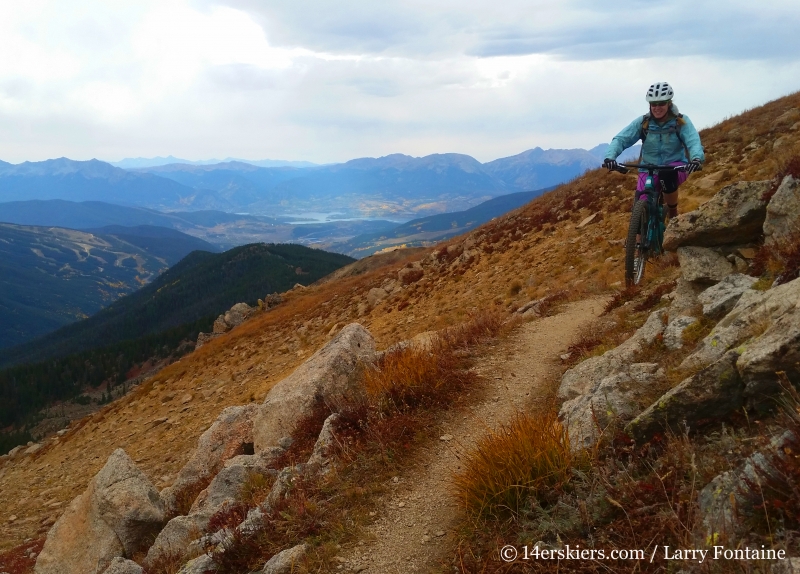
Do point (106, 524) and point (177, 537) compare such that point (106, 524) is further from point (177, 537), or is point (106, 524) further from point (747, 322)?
point (747, 322)

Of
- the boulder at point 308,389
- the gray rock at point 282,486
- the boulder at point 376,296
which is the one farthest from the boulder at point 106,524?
the boulder at point 376,296

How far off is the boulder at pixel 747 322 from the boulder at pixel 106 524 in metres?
8.65

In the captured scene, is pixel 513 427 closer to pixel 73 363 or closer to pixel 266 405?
pixel 266 405

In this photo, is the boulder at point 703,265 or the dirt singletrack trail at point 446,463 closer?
the dirt singletrack trail at point 446,463

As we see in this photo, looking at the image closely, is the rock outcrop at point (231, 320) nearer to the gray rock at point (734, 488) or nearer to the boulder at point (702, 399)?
the boulder at point (702, 399)

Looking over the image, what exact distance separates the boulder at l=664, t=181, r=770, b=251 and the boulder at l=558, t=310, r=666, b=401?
222cm

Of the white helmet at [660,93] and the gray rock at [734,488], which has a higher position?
the white helmet at [660,93]

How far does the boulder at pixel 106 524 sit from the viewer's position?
8.05 m

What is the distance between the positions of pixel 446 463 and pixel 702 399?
2.64 meters

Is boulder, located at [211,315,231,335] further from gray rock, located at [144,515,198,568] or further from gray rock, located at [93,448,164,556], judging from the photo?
gray rock, located at [144,515,198,568]

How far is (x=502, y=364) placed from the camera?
7832mm

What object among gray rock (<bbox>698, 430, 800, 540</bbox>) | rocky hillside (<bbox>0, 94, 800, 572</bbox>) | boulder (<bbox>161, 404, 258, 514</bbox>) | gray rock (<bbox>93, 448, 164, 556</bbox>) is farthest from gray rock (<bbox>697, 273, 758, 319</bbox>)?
gray rock (<bbox>93, 448, 164, 556</bbox>)

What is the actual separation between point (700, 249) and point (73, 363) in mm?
152081

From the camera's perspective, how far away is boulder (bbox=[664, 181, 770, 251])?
24.6 ft
